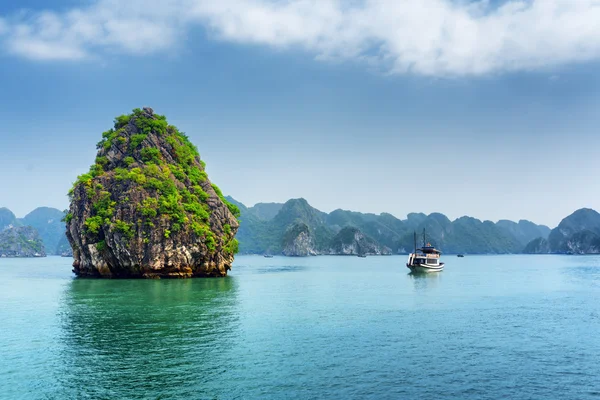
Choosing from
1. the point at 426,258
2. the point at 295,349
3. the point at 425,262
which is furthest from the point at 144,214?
the point at 426,258

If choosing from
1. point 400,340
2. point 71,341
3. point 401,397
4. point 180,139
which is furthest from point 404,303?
point 180,139

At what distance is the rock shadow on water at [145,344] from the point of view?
19.8m

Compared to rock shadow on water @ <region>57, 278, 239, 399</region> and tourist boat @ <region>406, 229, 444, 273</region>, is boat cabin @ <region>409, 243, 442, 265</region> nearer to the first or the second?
tourist boat @ <region>406, 229, 444, 273</region>

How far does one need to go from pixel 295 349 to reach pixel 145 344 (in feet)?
31.1

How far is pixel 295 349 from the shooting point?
26.5 meters

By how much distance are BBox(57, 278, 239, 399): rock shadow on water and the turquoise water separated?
3.7 inches

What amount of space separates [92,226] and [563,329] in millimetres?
69546

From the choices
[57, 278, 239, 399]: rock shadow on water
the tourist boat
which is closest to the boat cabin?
the tourist boat

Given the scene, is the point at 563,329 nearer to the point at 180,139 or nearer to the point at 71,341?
the point at 71,341

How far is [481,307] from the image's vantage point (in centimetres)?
4462

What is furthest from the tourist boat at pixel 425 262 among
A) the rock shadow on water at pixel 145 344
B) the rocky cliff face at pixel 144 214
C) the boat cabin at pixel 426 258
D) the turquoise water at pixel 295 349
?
the rock shadow on water at pixel 145 344

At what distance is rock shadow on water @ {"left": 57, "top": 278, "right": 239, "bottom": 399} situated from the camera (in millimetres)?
19817

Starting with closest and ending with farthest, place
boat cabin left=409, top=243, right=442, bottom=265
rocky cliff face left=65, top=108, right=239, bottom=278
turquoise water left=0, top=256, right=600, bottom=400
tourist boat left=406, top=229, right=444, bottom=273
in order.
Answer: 1. turquoise water left=0, top=256, right=600, bottom=400
2. rocky cliff face left=65, top=108, right=239, bottom=278
3. tourist boat left=406, top=229, right=444, bottom=273
4. boat cabin left=409, top=243, right=442, bottom=265

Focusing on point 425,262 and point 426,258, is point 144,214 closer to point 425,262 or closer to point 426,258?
point 425,262
